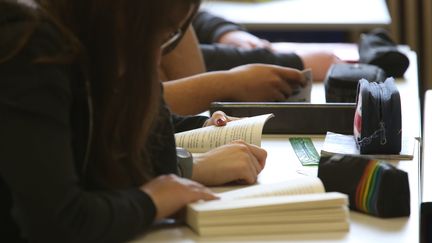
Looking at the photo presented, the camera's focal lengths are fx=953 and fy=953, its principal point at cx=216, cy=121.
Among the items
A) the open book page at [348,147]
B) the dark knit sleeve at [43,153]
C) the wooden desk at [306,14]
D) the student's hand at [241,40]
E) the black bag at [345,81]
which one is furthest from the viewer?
the wooden desk at [306,14]

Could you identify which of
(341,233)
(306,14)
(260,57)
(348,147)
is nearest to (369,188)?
(341,233)

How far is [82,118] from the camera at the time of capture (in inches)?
48.8

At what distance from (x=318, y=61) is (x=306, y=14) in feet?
3.46

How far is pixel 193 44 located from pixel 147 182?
3.63 feet

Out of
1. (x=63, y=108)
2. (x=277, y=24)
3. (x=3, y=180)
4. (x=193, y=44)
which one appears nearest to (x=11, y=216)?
(x=3, y=180)

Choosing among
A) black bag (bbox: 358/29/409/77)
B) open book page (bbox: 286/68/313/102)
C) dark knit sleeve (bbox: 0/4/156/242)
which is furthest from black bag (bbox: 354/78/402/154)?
black bag (bbox: 358/29/409/77)

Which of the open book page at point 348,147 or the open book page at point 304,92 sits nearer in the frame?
the open book page at point 348,147

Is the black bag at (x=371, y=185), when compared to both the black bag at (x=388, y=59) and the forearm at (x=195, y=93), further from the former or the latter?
the black bag at (x=388, y=59)

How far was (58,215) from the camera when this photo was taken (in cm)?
115

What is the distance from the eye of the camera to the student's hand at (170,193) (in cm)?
126

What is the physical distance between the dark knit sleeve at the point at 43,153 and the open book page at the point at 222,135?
1.74 ft

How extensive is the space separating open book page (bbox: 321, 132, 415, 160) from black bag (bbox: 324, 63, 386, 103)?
0.82 ft

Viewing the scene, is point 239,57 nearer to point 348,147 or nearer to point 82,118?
point 348,147

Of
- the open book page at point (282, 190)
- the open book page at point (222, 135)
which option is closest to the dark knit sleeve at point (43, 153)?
the open book page at point (282, 190)
